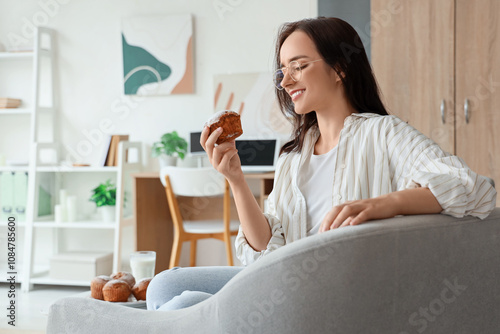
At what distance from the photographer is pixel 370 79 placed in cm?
152

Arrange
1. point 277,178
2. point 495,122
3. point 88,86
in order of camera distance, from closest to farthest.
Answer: point 277,178 < point 495,122 < point 88,86

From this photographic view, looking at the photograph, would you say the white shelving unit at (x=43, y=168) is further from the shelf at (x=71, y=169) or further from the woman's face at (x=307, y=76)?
the woman's face at (x=307, y=76)

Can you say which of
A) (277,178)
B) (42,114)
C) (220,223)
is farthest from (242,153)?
(277,178)

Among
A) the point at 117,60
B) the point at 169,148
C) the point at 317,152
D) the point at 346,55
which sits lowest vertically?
the point at 317,152

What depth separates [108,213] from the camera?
4.09 m

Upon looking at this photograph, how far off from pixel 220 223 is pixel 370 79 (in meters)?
2.23

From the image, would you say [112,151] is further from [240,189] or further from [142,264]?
[240,189]

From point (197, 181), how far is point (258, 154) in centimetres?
57

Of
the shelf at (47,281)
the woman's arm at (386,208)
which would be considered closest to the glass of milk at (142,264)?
the woman's arm at (386,208)

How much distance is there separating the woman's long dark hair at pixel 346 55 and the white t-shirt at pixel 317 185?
8 cm

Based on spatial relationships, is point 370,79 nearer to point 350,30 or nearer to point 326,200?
point 350,30

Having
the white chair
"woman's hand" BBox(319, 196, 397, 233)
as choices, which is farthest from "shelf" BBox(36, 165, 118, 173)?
"woman's hand" BBox(319, 196, 397, 233)

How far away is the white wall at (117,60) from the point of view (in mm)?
4059

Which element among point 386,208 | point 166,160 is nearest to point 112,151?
point 166,160
